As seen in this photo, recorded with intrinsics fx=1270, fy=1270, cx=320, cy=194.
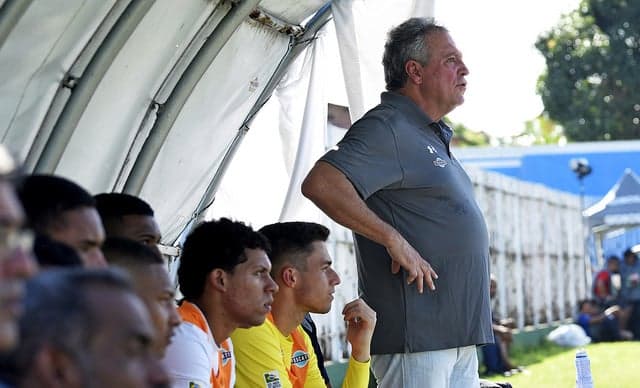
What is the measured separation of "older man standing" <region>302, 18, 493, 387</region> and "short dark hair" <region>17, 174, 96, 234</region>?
5.80ft


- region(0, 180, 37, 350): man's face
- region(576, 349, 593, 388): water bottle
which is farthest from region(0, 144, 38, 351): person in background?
region(576, 349, 593, 388): water bottle

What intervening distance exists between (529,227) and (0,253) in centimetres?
1922

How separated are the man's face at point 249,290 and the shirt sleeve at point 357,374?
2.76 feet

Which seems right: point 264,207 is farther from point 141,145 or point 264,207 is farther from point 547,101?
point 547,101

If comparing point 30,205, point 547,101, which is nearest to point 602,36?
point 547,101

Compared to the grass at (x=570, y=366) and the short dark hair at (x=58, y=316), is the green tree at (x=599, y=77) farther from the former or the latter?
the short dark hair at (x=58, y=316)

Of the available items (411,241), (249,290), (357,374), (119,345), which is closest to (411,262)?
(411,241)

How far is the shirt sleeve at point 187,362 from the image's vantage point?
3.88 meters

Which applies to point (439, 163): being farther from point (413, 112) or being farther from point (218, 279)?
point (218, 279)

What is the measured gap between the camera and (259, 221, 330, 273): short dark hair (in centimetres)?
519

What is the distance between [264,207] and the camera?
20.7 ft

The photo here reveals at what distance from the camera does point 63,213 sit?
9.69ft

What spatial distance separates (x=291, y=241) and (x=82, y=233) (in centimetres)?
234

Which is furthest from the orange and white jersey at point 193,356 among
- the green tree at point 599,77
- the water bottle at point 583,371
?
the green tree at point 599,77
